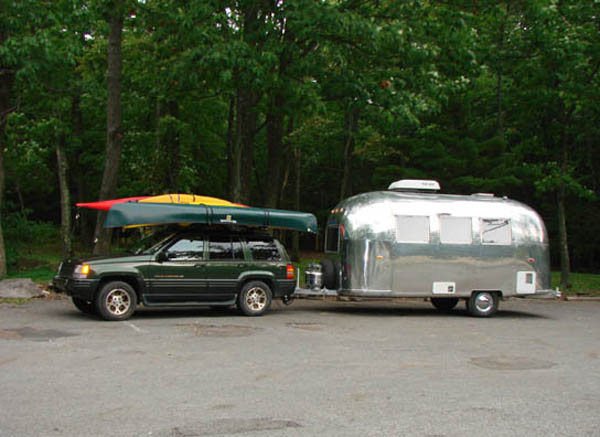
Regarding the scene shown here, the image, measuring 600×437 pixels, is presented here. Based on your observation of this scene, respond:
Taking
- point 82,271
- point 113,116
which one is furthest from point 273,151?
point 82,271

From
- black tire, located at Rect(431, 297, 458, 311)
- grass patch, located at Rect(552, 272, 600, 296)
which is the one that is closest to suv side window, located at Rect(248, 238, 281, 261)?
black tire, located at Rect(431, 297, 458, 311)

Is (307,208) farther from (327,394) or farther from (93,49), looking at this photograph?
(327,394)

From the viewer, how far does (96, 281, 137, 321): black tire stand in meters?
12.4

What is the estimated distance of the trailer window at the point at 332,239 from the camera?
1540cm

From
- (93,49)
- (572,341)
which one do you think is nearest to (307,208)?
(93,49)

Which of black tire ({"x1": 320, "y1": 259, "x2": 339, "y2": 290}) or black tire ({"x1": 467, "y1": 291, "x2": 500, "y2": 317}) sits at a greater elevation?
black tire ({"x1": 320, "y1": 259, "x2": 339, "y2": 290})

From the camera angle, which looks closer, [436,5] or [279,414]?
[279,414]

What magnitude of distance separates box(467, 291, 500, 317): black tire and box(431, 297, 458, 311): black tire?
136cm

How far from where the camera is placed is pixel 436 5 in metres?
18.2

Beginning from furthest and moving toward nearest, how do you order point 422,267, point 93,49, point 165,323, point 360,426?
point 93,49 < point 422,267 < point 165,323 < point 360,426

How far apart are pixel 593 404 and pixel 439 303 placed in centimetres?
1028

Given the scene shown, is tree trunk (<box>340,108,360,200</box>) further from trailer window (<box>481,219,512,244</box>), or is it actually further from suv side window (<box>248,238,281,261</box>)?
suv side window (<box>248,238,281,261</box>)

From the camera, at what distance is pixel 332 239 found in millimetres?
15773

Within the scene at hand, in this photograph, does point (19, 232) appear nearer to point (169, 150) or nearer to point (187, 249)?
point (169, 150)
